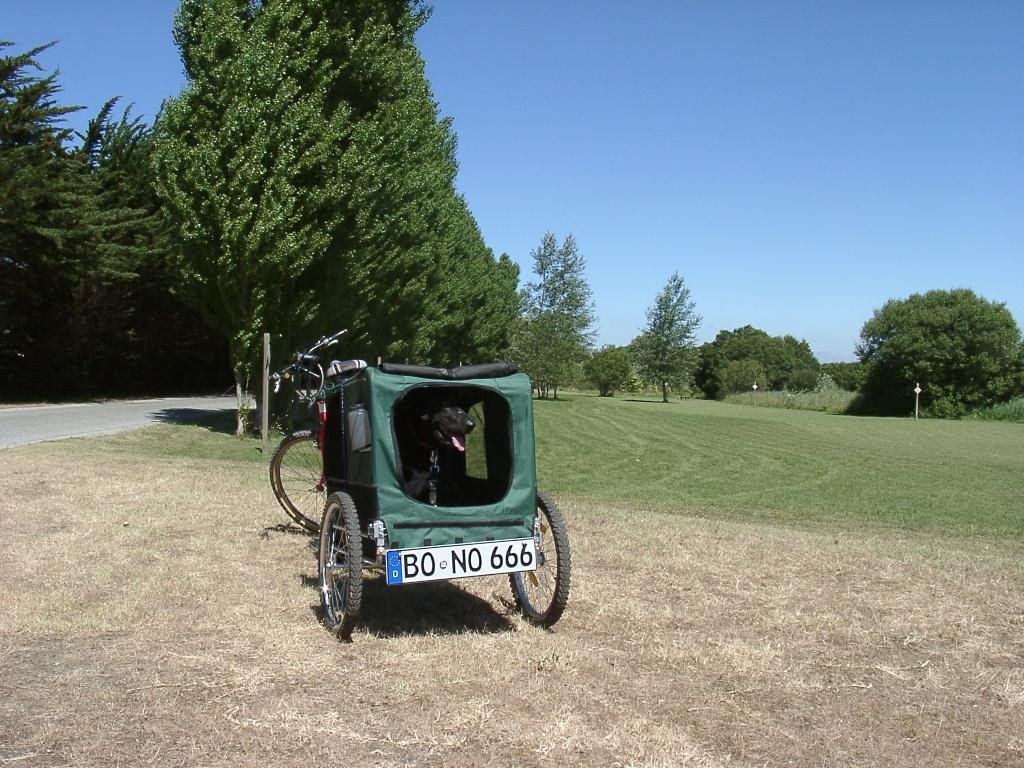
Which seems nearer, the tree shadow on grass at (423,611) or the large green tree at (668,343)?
the tree shadow on grass at (423,611)

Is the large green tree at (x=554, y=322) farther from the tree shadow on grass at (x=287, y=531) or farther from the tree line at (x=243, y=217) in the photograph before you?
the tree shadow on grass at (x=287, y=531)

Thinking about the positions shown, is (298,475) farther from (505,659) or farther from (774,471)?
(774,471)

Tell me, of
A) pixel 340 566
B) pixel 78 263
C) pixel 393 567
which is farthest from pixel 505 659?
pixel 78 263

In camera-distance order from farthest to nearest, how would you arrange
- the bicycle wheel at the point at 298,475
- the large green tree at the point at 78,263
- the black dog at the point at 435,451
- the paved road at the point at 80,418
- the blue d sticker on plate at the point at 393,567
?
the large green tree at the point at 78,263 < the paved road at the point at 80,418 < the bicycle wheel at the point at 298,475 < the black dog at the point at 435,451 < the blue d sticker on plate at the point at 393,567

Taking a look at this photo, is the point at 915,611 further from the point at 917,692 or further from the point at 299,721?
the point at 299,721

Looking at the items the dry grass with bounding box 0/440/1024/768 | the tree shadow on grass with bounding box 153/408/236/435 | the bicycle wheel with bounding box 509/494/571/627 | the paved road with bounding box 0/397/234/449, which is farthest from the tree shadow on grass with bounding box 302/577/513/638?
the tree shadow on grass with bounding box 153/408/236/435

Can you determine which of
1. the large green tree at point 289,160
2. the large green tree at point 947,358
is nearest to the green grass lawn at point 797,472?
the large green tree at point 289,160

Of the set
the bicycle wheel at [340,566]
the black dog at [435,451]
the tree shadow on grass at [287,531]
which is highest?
the black dog at [435,451]

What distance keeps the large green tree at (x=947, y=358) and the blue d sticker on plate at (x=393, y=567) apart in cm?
6828

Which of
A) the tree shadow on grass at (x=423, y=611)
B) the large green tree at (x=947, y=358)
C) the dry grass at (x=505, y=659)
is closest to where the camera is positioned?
the dry grass at (x=505, y=659)

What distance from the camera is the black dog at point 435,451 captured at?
221 inches

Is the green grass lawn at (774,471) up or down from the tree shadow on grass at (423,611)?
down

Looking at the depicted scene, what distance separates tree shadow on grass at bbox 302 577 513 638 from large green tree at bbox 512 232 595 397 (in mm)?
59963

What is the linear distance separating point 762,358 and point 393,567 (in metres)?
123
